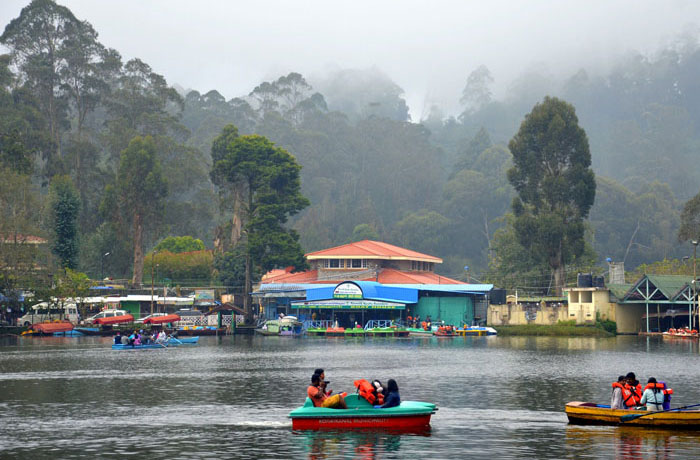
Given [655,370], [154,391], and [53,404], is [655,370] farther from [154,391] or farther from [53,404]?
[53,404]

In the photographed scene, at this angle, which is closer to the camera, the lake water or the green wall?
the lake water

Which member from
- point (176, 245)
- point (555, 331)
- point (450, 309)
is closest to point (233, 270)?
point (176, 245)

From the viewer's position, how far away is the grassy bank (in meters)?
107

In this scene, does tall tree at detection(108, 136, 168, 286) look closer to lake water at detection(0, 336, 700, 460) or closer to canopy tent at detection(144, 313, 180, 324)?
canopy tent at detection(144, 313, 180, 324)

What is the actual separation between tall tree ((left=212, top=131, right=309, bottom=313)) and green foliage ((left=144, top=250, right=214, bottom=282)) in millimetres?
9778

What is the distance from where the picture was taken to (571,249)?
382 ft

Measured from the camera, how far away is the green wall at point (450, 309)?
4656 inches

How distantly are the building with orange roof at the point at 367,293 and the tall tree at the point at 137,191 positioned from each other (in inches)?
835

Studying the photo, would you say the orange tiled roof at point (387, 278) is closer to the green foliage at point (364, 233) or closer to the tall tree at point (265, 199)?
the tall tree at point (265, 199)

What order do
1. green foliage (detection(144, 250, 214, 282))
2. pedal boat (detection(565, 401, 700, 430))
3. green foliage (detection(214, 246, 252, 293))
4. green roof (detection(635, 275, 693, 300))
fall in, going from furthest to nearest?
green foliage (detection(144, 250, 214, 282))
green foliage (detection(214, 246, 252, 293))
green roof (detection(635, 275, 693, 300))
pedal boat (detection(565, 401, 700, 430))

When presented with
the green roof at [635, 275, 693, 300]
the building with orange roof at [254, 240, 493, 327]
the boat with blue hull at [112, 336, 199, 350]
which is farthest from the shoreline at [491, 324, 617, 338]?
the boat with blue hull at [112, 336, 199, 350]

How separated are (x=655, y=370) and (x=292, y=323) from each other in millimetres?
64636

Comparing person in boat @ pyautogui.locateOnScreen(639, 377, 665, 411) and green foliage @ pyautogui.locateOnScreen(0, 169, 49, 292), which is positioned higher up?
green foliage @ pyautogui.locateOnScreen(0, 169, 49, 292)

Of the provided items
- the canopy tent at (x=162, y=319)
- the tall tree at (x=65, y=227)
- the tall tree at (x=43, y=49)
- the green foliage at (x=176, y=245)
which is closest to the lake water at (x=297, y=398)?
the canopy tent at (x=162, y=319)
